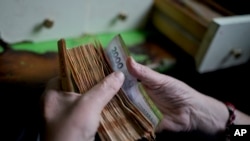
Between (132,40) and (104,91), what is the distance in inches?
18.0

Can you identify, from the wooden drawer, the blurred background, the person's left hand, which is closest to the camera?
the person's left hand

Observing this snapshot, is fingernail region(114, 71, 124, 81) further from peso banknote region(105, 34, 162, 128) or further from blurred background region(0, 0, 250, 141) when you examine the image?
blurred background region(0, 0, 250, 141)

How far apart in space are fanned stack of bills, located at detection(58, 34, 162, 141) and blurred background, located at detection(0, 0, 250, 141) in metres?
0.15

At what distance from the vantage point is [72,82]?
1.62 ft

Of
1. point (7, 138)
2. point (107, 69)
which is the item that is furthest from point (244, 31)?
point (7, 138)

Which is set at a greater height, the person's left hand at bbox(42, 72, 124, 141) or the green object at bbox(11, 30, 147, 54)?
the green object at bbox(11, 30, 147, 54)

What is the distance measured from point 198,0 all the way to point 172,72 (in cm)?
30

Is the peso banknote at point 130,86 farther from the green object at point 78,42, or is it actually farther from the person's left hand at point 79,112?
the green object at point 78,42

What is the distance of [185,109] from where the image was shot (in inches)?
29.8

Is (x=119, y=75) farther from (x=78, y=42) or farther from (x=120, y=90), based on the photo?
(x=78, y=42)

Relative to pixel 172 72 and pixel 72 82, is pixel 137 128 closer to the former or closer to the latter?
pixel 72 82

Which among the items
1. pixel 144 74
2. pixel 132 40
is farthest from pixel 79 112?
pixel 132 40

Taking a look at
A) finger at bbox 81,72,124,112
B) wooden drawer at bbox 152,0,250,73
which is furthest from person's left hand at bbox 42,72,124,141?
wooden drawer at bbox 152,0,250,73

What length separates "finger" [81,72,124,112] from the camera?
468mm
